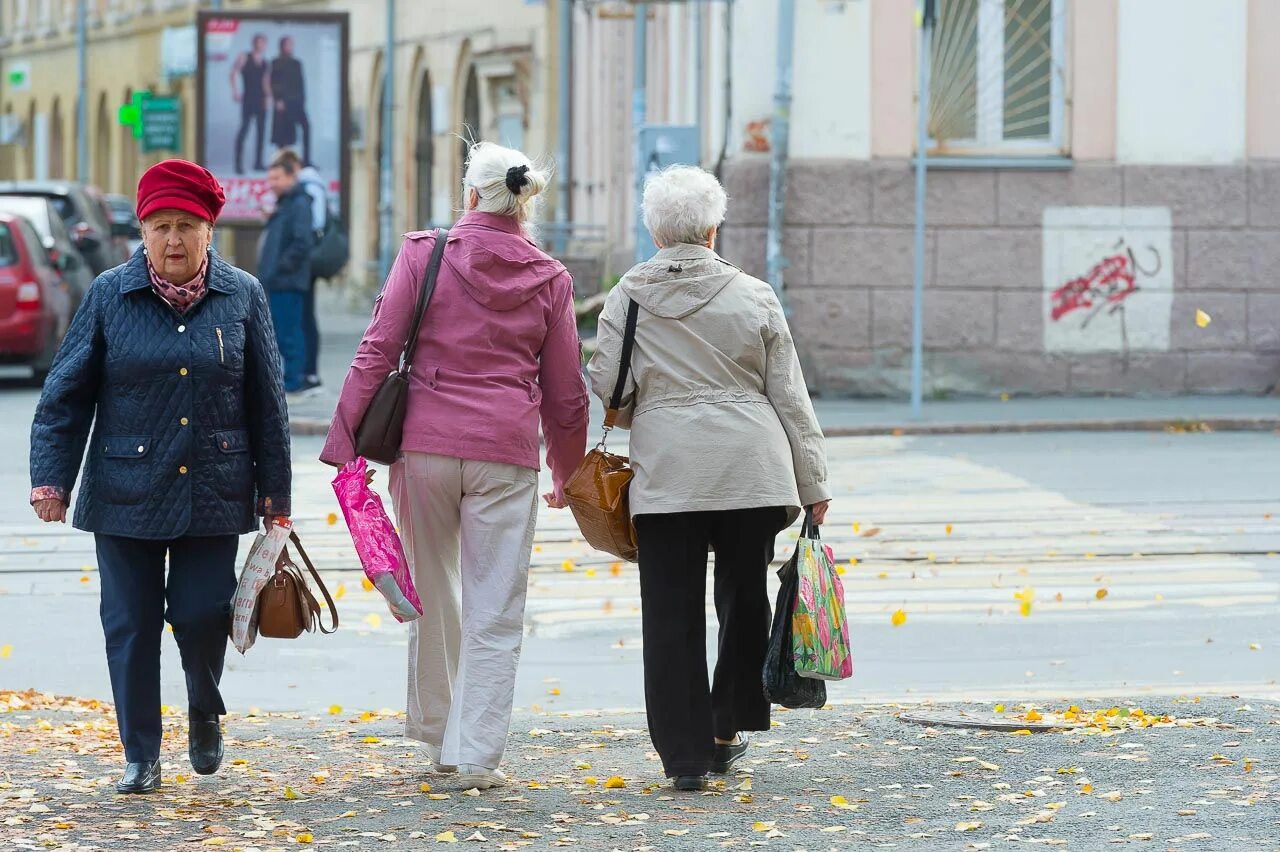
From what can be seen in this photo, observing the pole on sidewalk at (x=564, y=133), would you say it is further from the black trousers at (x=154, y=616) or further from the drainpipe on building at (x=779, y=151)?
the black trousers at (x=154, y=616)

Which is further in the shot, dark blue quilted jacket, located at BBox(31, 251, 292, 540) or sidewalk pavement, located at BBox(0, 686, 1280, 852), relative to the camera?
dark blue quilted jacket, located at BBox(31, 251, 292, 540)

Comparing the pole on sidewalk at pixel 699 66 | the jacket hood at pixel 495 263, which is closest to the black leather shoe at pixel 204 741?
the jacket hood at pixel 495 263

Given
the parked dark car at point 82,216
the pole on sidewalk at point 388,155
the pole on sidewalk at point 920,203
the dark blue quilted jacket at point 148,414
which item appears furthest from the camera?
the pole on sidewalk at point 388,155

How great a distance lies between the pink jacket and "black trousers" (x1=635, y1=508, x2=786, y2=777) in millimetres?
446

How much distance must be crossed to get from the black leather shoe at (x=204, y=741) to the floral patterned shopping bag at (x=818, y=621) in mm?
1567

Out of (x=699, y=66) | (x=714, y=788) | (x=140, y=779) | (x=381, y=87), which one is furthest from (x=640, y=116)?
(x=381, y=87)

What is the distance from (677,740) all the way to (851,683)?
210 cm

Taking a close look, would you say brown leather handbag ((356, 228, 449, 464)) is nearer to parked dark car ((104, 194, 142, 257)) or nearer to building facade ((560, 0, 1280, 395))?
building facade ((560, 0, 1280, 395))

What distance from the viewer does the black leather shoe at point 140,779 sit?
6.30 metres

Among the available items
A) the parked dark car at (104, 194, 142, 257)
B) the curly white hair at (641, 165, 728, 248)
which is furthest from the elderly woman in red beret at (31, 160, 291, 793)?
the parked dark car at (104, 194, 142, 257)

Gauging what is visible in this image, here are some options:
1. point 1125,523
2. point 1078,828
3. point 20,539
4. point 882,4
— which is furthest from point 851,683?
point 882,4

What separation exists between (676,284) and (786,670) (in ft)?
3.53

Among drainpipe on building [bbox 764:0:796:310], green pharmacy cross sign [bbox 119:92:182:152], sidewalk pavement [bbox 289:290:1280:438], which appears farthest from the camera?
green pharmacy cross sign [bbox 119:92:182:152]

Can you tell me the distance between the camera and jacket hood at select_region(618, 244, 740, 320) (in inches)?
255
